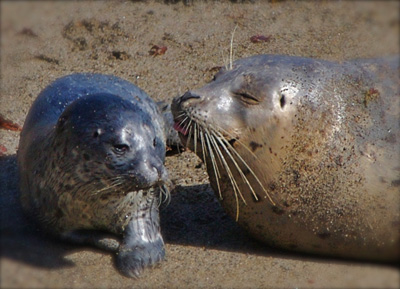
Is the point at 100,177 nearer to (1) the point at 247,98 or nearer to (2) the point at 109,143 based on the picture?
(2) the point at 109,143

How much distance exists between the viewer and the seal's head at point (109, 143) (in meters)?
4.47

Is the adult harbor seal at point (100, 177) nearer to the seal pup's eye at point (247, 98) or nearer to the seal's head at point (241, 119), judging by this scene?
Answer: the seal's head at point (241, 119)

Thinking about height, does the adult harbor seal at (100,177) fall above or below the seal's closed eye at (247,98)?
below

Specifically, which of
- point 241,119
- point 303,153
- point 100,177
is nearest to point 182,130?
point 241,119

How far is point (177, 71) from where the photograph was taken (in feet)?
23.9

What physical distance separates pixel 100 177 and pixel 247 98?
1.03 meters

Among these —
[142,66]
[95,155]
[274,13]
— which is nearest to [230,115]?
[95,155]

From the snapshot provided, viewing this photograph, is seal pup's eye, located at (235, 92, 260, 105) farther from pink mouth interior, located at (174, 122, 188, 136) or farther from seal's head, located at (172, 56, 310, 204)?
pink mouth interior, located at (174, 122, 188, 136)

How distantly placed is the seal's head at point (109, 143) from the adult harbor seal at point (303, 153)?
271 millimetres

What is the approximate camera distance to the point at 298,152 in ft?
15.0

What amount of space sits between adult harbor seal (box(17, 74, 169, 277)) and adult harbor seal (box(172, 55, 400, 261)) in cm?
35

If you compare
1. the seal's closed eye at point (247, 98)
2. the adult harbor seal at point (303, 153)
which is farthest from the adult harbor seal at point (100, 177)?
the seal's closed eye at point (247, 98)

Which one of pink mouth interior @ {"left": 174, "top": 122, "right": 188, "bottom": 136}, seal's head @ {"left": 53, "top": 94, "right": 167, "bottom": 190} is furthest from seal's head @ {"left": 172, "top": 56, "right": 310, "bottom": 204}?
seal's head @ {"left": 53, "top": 94, "right": 167, "bottom": 190}

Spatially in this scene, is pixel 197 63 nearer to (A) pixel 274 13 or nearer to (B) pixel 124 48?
(B) pixel 124 48
